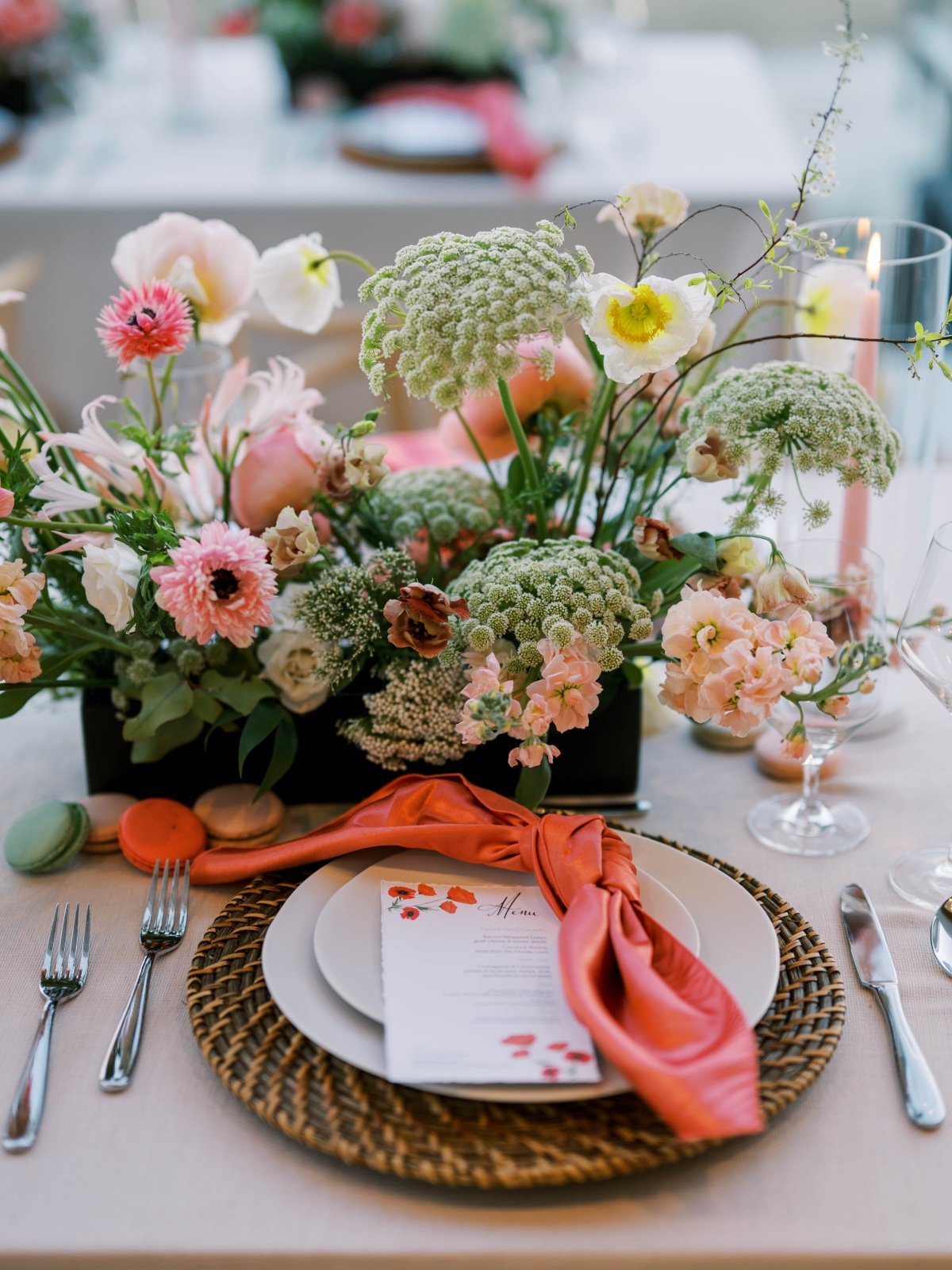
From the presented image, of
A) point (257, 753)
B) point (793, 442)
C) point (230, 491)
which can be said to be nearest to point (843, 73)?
point (793, 442)

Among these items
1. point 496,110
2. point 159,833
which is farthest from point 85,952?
point 496,110

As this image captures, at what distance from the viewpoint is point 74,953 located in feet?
2.62

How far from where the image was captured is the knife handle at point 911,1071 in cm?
67

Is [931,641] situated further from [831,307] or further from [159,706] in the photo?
[159,706]

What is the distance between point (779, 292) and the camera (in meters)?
1.90

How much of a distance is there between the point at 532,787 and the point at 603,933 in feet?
0.53

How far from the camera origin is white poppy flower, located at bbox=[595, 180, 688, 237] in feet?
2.93

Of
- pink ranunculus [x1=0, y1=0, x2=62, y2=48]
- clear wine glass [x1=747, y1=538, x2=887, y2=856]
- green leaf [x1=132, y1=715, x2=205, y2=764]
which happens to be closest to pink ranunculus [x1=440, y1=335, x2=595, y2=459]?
clear wine glass [x1=747, y1=538, x2=887, y2=856]

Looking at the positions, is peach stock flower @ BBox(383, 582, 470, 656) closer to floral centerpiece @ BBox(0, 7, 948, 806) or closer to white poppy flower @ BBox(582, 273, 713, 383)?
floral centerpiece @ BBox(0, 7, 948, 806)

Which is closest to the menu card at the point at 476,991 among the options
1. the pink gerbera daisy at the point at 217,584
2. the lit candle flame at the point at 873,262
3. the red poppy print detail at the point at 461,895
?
the red poppy print detail at the point at 461,895

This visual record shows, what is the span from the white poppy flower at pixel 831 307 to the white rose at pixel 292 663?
47cm

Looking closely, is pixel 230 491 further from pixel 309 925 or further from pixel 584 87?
pixel 584 87

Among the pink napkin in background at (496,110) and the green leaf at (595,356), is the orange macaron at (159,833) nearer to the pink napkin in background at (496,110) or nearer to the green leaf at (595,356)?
the green leaf at (595,356)

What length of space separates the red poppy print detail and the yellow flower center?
368mm
